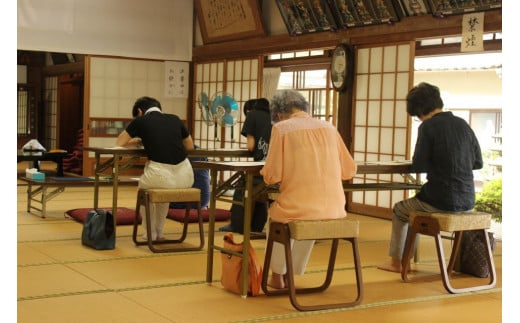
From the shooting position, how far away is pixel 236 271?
3725mm

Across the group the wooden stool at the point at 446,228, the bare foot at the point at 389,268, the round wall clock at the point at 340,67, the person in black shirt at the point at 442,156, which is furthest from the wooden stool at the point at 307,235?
the round wall clock at the point at 340,67

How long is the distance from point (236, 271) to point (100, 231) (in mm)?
1524

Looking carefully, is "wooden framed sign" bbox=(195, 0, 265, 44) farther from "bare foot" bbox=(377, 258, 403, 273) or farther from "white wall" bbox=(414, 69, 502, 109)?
"bare foot" bbox=(377, 258, 403, 273)

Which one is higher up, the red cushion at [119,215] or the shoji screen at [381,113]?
the shoji screen at [381,113]

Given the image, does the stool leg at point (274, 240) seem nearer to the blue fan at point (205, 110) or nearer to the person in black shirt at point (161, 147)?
the person in black shirt at point (161, 147)

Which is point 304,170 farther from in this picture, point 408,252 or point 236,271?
point 408,252

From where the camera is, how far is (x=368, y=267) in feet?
15.1

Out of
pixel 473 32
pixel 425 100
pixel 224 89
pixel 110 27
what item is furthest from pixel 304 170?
pixel 110 27

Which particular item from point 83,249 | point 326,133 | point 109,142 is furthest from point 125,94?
point 326,133

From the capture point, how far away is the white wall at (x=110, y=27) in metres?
9.19

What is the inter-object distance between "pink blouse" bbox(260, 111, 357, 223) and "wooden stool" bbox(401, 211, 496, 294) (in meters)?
0.70

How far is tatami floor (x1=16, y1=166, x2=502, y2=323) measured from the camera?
329cm

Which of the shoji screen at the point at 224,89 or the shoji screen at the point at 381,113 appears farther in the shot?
the shoji screen at the point at 224,89

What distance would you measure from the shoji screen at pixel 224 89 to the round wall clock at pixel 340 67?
1504mm
